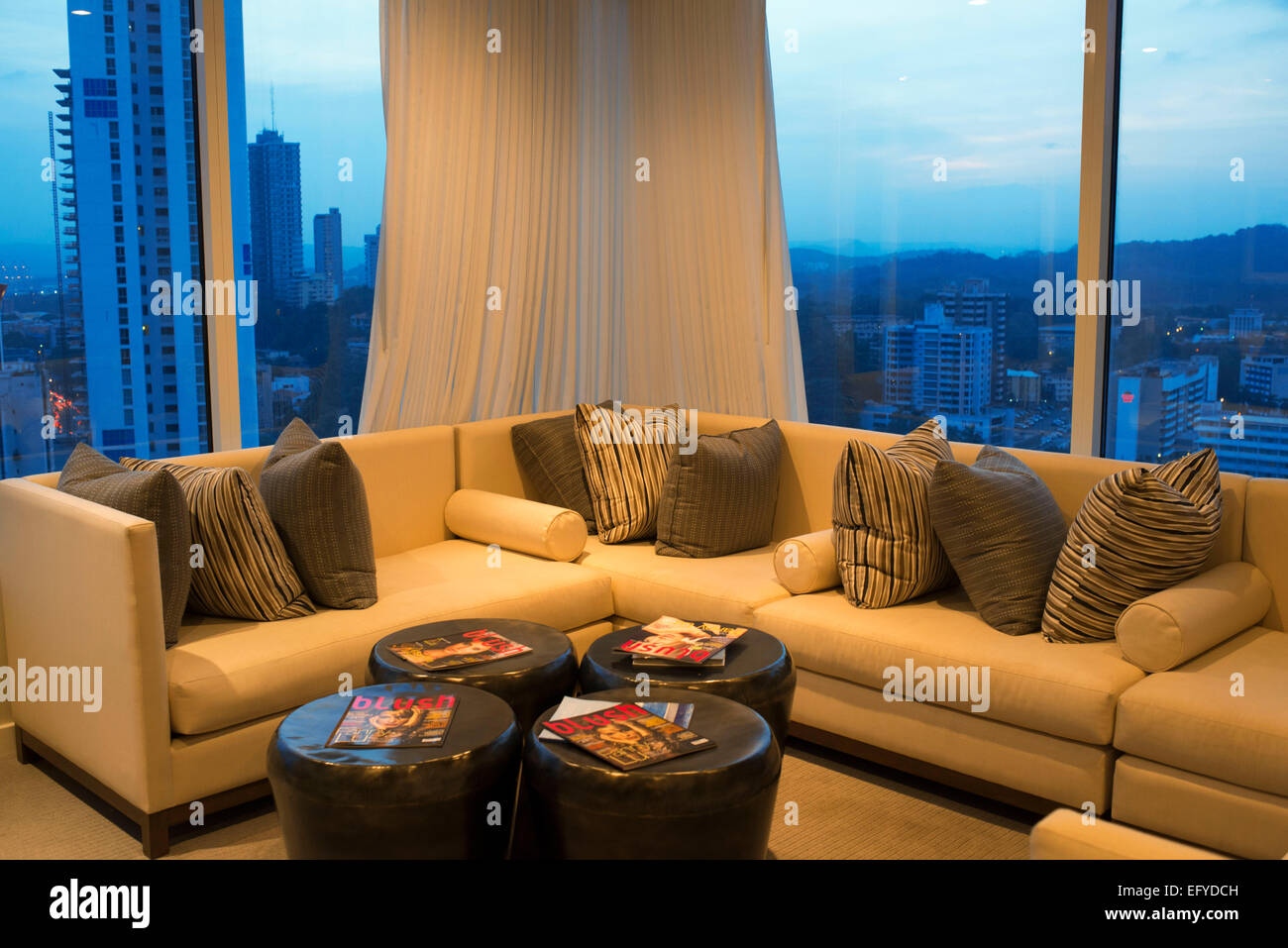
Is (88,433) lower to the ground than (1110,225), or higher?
lower

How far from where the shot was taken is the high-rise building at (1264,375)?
3.49 metres

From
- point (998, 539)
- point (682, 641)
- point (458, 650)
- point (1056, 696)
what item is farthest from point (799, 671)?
point (458, 650)

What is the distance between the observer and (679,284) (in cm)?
491

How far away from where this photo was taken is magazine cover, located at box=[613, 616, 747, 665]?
271cm

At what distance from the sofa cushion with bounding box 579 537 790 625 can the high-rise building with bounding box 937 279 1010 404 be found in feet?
3.49

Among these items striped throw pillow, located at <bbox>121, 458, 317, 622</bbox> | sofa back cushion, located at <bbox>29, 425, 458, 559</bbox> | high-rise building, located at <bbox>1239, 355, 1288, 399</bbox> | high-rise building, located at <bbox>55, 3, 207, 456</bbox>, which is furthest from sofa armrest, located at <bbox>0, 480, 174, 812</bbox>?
high-rise building, located at <bbox>1239, 355, 1288, 399</bbox>

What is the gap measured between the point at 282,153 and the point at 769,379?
6.83 ft

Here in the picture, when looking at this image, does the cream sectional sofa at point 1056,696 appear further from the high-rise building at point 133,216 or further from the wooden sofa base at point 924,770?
the high-rise building at point 133,216

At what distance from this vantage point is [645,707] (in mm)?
2420

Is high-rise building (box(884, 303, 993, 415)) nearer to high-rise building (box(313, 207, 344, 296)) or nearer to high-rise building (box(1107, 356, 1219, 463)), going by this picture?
high-rise building (box(1107, 356, 1219, 463))

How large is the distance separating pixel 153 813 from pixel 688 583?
1.65 m

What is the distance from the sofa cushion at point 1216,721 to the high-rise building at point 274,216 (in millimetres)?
3124

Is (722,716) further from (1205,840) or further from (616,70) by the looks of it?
(616,70)
